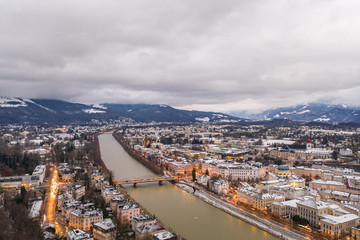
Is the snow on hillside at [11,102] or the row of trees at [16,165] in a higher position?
the snow on hillside at [11,102]

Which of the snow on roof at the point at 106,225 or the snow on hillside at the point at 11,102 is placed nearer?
the snow on roof at the point at 106,225

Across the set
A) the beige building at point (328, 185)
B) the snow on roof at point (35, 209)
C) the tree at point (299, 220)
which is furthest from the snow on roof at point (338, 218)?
the snow on roof at point (35, 209)

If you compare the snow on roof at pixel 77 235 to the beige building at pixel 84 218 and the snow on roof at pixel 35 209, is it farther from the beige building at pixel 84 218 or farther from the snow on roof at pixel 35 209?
the snow on roof at pixel 35 209

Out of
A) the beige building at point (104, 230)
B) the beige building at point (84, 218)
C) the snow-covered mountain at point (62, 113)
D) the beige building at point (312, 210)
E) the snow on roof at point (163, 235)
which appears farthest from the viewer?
the snow-covered mountain at point (62, 113)

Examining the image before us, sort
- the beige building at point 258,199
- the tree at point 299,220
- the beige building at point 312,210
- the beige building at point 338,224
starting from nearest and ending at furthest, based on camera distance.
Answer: the beige building at point 338,224, the beige building at point 312,210, the tree at point 299,220, the beige building at point 258,199

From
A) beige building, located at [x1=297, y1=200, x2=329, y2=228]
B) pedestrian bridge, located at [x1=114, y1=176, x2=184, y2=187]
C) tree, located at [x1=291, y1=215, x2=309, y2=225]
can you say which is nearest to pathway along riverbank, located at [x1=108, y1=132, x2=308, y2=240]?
tree, located at [x1=291, y1=215, x2=309, y2=225]

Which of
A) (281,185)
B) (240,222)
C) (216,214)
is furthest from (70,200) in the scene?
(281,185)

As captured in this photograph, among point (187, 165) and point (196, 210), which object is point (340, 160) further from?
point (196, 210)
